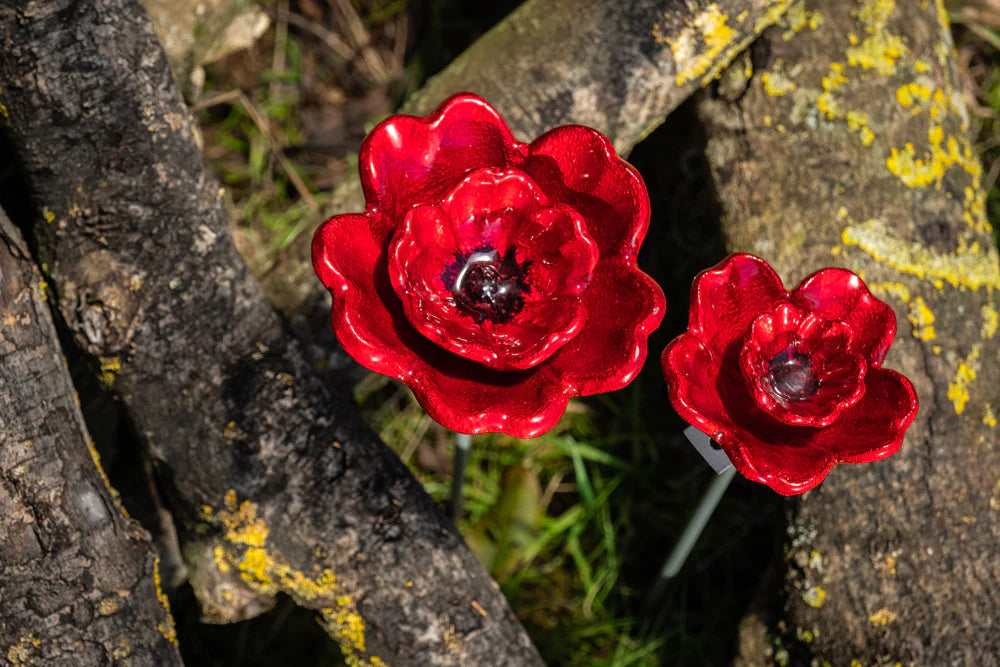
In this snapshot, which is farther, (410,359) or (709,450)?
(709,450)

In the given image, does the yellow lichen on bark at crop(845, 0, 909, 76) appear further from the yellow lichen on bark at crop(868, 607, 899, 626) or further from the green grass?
the yellow lichen on bark at crop(868, 607, 899, 626)

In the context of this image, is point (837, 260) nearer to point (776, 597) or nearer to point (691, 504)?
point (776, 597)

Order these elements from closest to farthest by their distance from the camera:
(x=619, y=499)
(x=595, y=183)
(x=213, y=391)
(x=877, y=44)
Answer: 1. (x=595, y=183)
2. (x=213, y=391)
3. (x=877, y=44)
4. (x=619, y=499)

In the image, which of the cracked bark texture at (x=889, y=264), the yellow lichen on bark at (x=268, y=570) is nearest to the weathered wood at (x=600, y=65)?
the cracked bark texture at (x=889, y=264)

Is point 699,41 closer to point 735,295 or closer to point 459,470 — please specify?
point 735,295

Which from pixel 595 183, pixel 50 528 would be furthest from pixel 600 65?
pixel 50 528

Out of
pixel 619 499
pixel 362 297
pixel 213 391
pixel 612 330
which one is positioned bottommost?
pixel 619 499

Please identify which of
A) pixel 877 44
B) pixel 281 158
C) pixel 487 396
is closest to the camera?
pixel 487 396

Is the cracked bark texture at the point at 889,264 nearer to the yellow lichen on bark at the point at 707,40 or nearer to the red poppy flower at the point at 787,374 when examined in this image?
the yellow lichen on bark at the point at 707,40
